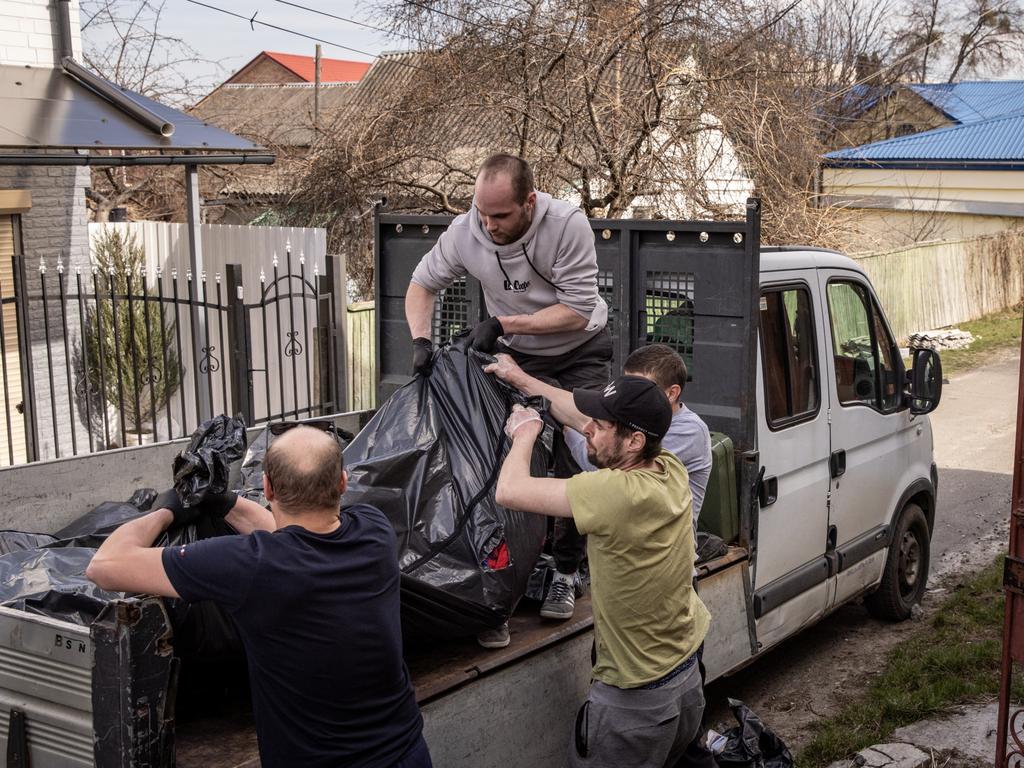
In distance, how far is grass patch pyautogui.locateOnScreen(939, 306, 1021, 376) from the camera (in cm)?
1692

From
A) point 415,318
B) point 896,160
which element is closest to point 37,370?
point 415,318

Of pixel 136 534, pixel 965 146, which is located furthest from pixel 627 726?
pixel 965 146

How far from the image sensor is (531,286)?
418 centimetres

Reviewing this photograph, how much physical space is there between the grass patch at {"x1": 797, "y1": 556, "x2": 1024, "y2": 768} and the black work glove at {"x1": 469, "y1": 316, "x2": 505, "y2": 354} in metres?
2.28

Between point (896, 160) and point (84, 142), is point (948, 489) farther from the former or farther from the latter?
point (896, 160)

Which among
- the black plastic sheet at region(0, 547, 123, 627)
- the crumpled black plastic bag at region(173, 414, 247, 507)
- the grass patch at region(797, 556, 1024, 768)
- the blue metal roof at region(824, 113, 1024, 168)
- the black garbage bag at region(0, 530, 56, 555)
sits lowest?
the grass patch at region(797, 556, 1024, 768)

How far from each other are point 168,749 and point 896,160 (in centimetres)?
2740

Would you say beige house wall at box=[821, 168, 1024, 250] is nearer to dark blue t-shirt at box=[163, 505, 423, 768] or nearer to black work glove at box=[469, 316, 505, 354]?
black work glove at box=[469, 316, 505, 354]

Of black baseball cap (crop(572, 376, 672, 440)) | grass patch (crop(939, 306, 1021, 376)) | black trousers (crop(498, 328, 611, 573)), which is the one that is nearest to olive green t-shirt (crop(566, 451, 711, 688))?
black baseball cap (crop(572, 376, 672, 440))

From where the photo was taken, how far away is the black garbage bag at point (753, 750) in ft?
12.0

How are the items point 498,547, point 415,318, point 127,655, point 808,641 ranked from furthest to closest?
point 808,641 < point 415,318 < point 498,547 < point 127,655

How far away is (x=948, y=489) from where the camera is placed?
31.4 feet

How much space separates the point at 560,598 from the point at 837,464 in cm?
207

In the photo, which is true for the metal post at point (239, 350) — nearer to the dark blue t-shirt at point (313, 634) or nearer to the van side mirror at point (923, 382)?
the van side mirror at point (923, 382)
